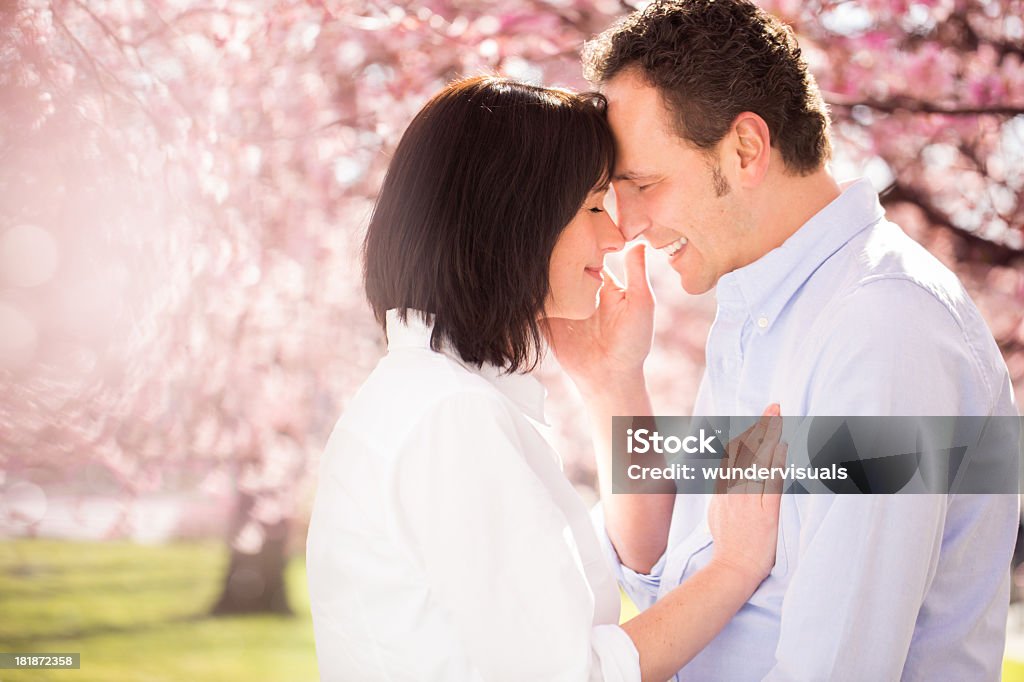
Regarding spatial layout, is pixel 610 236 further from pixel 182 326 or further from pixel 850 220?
pixel 182 326

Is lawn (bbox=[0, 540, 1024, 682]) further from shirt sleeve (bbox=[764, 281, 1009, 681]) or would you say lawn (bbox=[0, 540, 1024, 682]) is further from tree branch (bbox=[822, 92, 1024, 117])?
shirt sleeve (bbox=[764, 281, 1009, 681])

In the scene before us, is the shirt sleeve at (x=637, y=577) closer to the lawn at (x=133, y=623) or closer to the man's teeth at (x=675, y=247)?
the man's teeth at (x=675, y=247)

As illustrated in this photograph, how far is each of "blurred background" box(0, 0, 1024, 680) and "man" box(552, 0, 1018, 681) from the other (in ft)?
3.88

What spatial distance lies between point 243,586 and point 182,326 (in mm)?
1790

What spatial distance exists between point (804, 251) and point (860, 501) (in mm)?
559

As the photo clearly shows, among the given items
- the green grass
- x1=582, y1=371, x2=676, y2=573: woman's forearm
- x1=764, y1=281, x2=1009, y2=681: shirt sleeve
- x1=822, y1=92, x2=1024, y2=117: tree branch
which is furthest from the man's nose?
the green grass

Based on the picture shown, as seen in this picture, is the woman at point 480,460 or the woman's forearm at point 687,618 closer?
the woman at point 480,460

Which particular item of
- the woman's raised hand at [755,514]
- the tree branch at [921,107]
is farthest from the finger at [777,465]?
the tree branch at [921,107]

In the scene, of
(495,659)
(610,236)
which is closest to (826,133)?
(610,236)

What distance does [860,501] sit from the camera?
1331 mm

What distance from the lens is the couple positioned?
1.32 m

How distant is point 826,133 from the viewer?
6.09 feet

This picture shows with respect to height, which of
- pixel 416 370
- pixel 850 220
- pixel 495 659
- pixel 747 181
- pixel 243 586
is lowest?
pixel 243 586

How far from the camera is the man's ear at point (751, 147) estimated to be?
5.86 feet
